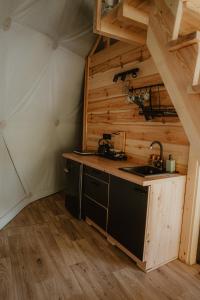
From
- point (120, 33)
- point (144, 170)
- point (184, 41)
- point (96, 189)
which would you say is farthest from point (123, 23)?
point (96, 189)

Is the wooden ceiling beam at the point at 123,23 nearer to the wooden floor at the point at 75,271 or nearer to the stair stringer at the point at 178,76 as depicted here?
the stair stringer at the point at 178,76

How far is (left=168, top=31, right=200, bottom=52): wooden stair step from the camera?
1.07 meters

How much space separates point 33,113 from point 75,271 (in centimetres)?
208

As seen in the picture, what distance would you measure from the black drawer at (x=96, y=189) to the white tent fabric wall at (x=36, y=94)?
1012 mm

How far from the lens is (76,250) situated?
222 centimetres

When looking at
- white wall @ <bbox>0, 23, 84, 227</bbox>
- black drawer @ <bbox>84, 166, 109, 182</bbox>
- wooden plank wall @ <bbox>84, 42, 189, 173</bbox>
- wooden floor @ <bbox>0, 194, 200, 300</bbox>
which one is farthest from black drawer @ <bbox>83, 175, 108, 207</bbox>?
white wall @ <bbox>0, 23, 84, 227</bbox>

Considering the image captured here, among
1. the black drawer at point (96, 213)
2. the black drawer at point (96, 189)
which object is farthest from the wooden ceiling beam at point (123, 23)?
the black drawer at point (96, 213)

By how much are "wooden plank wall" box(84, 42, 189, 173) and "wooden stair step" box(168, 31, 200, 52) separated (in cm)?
103

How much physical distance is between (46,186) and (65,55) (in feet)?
6.89

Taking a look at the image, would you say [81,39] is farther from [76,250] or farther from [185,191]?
[76,250]

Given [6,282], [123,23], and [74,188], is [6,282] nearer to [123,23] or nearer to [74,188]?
[74,188]

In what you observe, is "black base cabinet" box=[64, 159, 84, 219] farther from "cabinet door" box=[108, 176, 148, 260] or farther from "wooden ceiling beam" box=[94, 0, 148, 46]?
"wooden ceiling beam" box=[94, 0, 148, 46]

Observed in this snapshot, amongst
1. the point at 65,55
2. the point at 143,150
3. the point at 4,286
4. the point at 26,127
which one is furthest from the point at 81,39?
the point at 4,286

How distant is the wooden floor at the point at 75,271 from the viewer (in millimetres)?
1677
